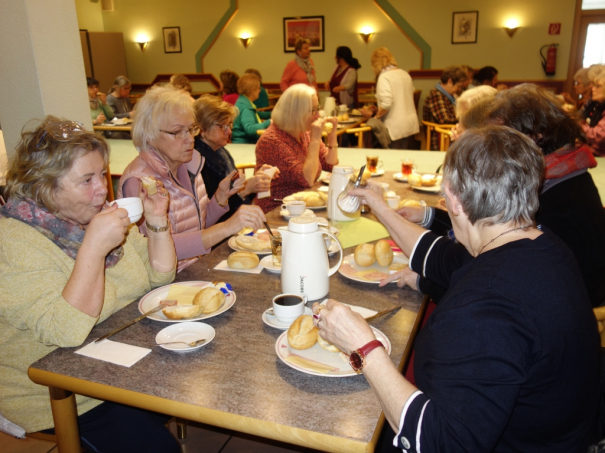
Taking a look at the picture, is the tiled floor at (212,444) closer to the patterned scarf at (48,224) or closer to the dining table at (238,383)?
the dining table at (238,383)

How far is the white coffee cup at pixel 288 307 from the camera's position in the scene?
4.31 feet

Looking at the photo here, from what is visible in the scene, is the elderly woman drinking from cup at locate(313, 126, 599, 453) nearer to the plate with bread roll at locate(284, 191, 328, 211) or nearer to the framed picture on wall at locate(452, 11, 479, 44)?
the plate with bread roll at locate(284, 191, 328, 211)

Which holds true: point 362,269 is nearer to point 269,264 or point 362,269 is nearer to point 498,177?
point 269,264

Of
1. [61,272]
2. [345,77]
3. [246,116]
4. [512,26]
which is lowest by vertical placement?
[61,272]

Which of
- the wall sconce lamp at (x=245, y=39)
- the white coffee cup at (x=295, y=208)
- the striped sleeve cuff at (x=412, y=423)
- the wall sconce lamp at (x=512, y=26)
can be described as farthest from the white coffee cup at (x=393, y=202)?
the wall sconce lamp at (x=245, y=39)

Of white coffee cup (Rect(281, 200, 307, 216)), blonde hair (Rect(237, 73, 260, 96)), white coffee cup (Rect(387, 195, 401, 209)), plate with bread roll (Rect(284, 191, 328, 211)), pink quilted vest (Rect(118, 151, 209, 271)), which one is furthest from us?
blonde hair (Rect(237, 73, 260, 96))

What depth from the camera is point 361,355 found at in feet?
3.41

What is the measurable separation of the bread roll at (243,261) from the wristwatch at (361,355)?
29.8 inches

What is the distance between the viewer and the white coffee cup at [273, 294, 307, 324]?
1.31m

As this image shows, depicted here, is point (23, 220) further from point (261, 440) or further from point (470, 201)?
point (261, 440)

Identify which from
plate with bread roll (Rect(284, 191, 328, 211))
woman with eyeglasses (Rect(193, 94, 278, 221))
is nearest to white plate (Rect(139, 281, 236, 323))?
plate with bread roll (Rect(284, 191, 328, 211))

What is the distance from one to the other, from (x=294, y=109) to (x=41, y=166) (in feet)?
6.59

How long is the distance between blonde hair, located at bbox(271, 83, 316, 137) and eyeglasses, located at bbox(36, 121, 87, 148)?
187 cm

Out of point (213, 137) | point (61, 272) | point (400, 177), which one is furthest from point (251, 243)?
point (400, 177)
